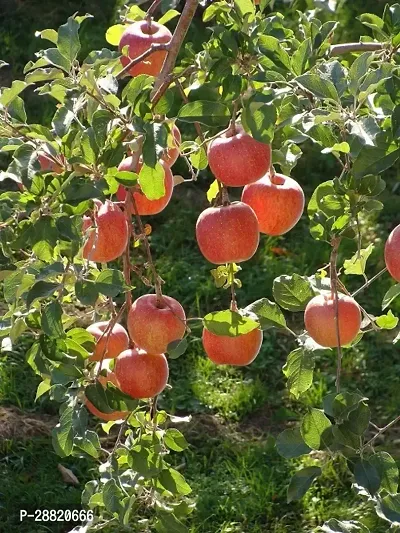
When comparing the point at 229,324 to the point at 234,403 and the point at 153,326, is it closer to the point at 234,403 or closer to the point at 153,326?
the point at 153,326

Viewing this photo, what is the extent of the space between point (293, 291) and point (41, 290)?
1.38ft

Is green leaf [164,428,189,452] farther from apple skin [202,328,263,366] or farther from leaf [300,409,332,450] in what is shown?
leaf [300,409,332,450]

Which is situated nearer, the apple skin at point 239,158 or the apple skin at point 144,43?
the apple skin at point 239,158

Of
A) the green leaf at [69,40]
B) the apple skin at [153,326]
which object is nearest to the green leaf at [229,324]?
the apple skin at [153,326]

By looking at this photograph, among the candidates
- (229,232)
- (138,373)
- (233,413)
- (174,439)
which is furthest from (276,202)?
(233,413)

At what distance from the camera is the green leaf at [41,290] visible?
48.6 inches

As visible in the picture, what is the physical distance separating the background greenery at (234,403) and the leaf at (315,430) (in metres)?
0.78

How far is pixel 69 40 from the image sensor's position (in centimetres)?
132

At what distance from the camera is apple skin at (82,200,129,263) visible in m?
1.32

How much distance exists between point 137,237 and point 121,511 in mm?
416

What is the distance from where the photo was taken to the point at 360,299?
333cm

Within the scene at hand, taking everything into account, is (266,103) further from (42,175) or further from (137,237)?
(137,237)

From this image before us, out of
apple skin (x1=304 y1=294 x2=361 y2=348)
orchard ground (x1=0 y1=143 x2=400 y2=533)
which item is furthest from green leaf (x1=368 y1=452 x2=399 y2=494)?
orchard ground (x1=0 y1=143 x2=400 y2=533)

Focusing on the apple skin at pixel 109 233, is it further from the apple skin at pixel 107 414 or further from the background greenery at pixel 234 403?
the background greenery at pixel 234 403
